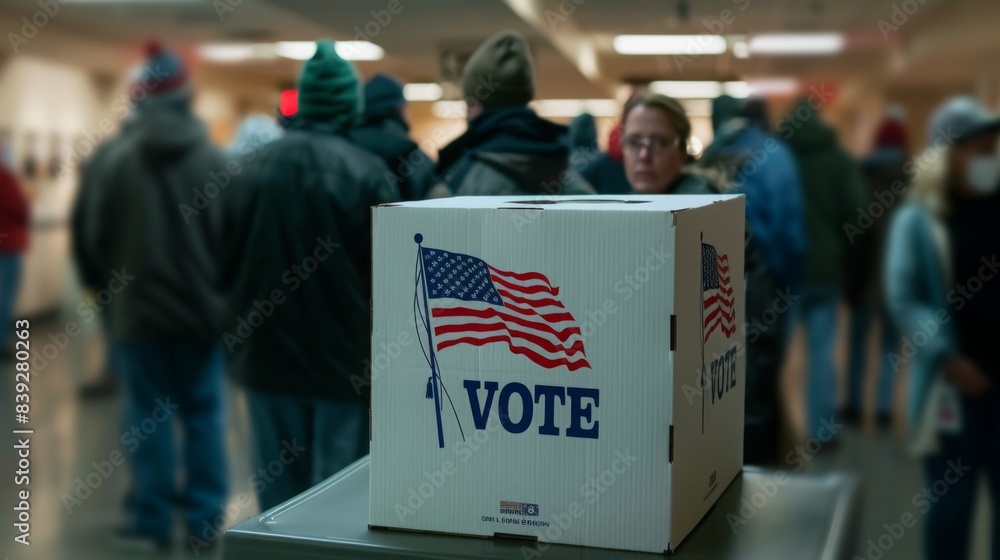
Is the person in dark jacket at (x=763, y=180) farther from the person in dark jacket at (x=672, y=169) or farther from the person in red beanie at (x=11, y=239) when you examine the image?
the person in red beanie at (x=11, y=239)

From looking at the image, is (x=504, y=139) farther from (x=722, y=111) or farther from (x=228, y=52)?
(x=228, y=52)

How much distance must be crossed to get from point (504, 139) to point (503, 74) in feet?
0.43

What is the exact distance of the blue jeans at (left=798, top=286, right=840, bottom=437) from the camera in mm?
3258

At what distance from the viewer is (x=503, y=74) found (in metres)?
1.78

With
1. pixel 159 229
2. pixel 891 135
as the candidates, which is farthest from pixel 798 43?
pixel 159 229

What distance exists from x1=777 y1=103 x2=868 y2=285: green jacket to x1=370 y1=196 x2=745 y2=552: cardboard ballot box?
251cm

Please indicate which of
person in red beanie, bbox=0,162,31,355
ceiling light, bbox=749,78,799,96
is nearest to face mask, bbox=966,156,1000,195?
ceiling light, bbox=749,78,799,96

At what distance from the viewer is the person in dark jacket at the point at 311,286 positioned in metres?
1.83

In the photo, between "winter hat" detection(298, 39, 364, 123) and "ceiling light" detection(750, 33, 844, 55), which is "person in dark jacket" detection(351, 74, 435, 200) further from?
"ceiling light" detection(750, 33, 844, 55)

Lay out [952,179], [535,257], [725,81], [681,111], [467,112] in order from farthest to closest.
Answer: [725,81] → [952,179] → [467,112] → [681,111] → [535,257]

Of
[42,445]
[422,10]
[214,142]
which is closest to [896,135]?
[422,10]

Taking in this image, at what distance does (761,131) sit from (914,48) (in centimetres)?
85

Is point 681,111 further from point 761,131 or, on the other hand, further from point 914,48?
point 914,48

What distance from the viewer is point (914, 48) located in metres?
3.09
